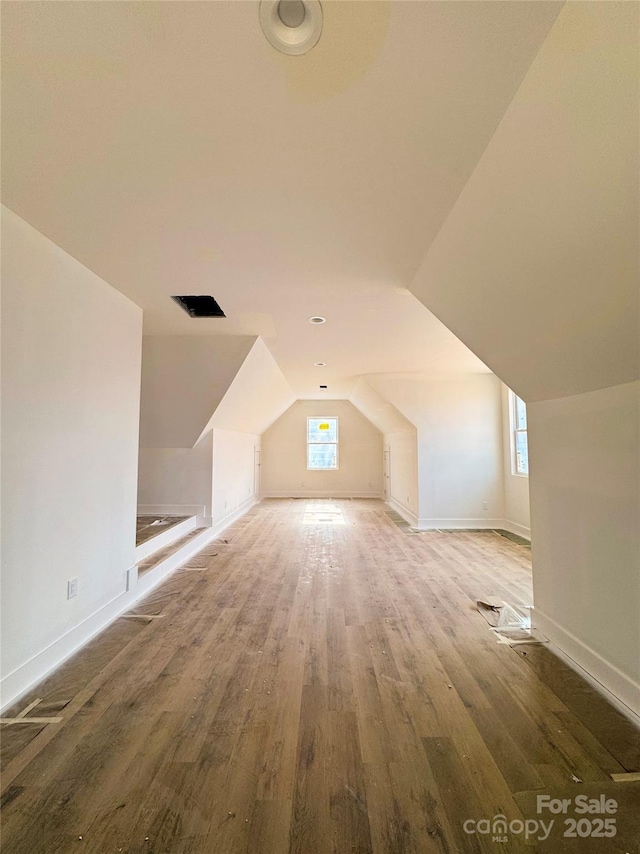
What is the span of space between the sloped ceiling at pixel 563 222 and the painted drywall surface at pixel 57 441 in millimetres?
2273

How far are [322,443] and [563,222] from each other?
8.90 meters

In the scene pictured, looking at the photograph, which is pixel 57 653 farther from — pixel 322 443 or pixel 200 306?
pixel 322 443

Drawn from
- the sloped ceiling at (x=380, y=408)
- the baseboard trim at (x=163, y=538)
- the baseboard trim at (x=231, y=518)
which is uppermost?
the sloped ceiling at (x=380, y=408)

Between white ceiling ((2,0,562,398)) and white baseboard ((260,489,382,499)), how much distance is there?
7.97 meters

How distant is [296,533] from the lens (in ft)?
19.7

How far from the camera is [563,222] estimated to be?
1.50 meters

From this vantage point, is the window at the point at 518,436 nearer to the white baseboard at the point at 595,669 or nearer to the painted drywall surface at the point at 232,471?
the white baseboard at the point at 595,669

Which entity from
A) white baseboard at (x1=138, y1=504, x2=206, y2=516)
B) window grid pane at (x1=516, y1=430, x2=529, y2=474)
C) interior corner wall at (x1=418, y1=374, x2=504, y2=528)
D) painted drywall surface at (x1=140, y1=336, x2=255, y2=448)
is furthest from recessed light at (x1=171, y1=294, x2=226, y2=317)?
window grid pane at (x1=516, y1=430, x2=529, y2=474)

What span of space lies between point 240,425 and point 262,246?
→ 500 cm

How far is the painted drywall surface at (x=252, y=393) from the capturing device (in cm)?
471

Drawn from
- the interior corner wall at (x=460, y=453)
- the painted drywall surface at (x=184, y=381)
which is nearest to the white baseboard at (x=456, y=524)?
the interior corner wall at (x=460, y=453)

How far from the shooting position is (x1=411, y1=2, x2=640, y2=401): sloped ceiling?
3.60 feet

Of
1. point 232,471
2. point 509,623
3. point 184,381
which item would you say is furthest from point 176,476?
point 509,623

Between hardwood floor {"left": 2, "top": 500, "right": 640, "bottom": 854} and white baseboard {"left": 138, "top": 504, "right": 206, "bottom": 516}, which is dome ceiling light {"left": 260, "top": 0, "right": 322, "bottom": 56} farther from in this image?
white baseboard {"left": 138, "top": 504, "right": 206, "bottom": 516}
